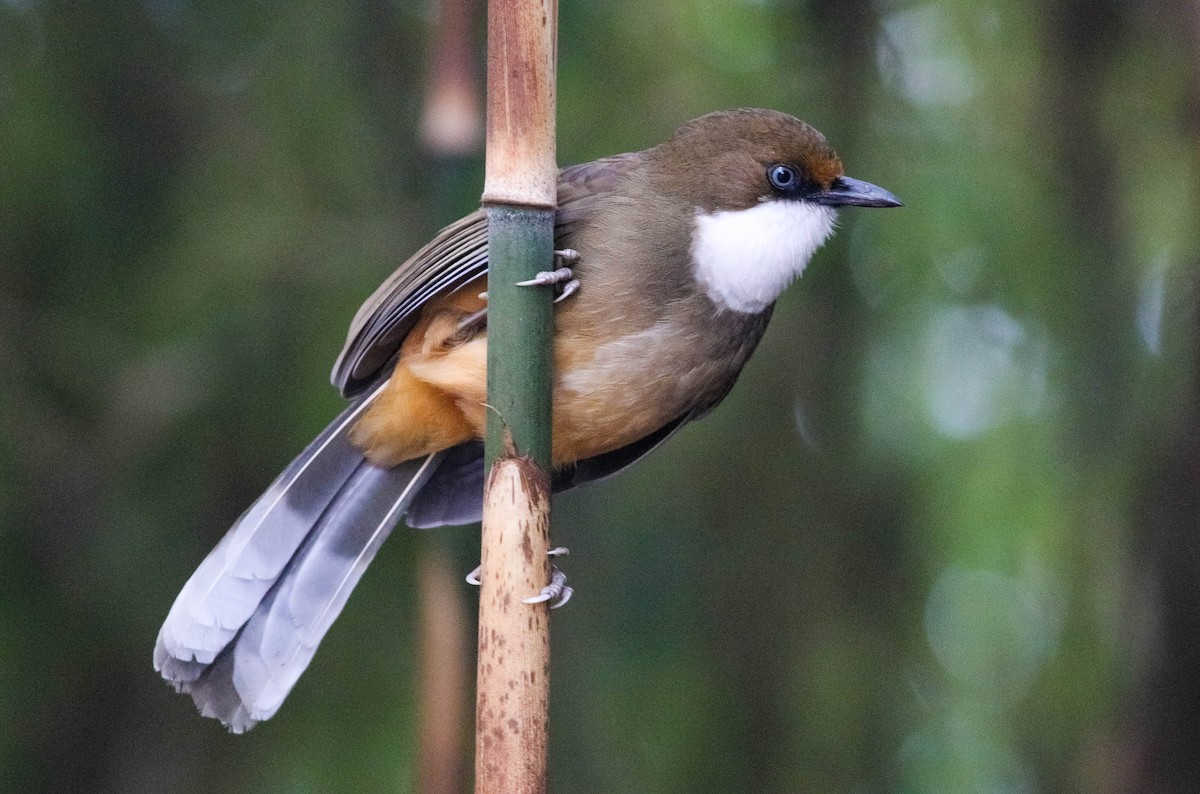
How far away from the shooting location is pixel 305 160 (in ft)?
13.3

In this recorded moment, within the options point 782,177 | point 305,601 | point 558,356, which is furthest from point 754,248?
point 305,601

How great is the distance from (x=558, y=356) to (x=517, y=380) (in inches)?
29.2

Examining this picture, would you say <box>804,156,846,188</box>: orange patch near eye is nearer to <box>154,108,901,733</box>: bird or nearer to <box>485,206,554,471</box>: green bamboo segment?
<box>154,108,901,733</box>: bird

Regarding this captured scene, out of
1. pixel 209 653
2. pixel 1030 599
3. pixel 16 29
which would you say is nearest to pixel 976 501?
pixel 1030 599

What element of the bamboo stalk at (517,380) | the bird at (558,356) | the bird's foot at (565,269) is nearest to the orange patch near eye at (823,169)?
the bird at (558,356)

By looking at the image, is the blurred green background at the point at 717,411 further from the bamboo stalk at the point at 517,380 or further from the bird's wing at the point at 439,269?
the bamboo stalk at the point at 517,380

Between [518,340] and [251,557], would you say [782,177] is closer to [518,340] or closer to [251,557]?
[518,340]

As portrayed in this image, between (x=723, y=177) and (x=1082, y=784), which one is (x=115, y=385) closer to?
(x=723, y=177)

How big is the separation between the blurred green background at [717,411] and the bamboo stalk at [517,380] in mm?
1312

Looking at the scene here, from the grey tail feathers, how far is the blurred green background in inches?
13.8

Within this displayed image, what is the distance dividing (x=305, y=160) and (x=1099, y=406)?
2414 mm

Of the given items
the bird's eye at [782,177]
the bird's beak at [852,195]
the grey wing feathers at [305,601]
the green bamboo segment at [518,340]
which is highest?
the bird's eye at [782,177]

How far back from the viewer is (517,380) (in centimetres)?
208

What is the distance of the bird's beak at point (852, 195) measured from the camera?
2.92 metres
